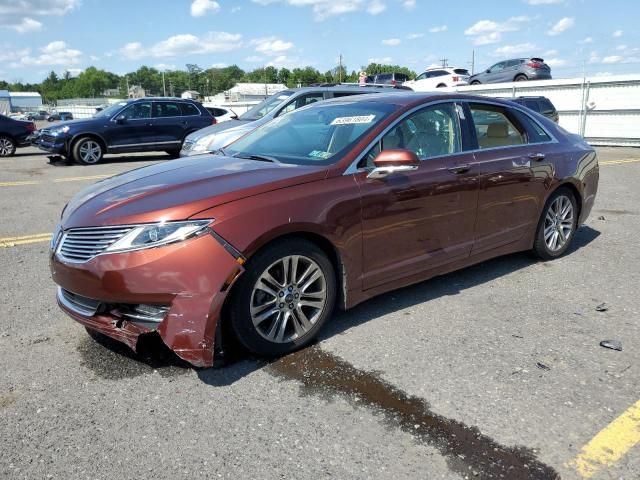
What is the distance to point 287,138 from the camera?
172 inches

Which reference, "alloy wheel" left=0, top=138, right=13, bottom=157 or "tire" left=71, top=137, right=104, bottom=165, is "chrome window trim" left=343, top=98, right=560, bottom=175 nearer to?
"tire" left=71, top=137, right=104, bottom=165

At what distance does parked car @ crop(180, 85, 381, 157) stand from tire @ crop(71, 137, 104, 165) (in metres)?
4.96

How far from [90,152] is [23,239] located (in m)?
8.85

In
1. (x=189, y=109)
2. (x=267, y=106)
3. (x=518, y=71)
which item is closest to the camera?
(x=267, y=106)

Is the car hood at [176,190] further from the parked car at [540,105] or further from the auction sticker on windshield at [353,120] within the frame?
the parked car at [540,105]

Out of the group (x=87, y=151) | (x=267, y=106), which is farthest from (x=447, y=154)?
(x=87, y=151)

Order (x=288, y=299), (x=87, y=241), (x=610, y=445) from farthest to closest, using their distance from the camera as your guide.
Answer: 1. (x=288, y=299)
2. (x=87, y=241)
3. (x=610, y=445)

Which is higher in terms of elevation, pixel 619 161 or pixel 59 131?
pixel 59 131

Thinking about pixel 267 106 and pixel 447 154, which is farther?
pixel 267 106

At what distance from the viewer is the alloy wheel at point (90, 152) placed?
14323 mm

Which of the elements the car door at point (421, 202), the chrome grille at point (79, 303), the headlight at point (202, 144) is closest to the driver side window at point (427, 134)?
the car door at point (421, 202)

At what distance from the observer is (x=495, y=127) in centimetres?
484

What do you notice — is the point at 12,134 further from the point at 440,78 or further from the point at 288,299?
the point at 440,78

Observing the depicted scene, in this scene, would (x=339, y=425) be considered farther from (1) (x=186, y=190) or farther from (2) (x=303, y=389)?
(1) (x=186, y=190)
